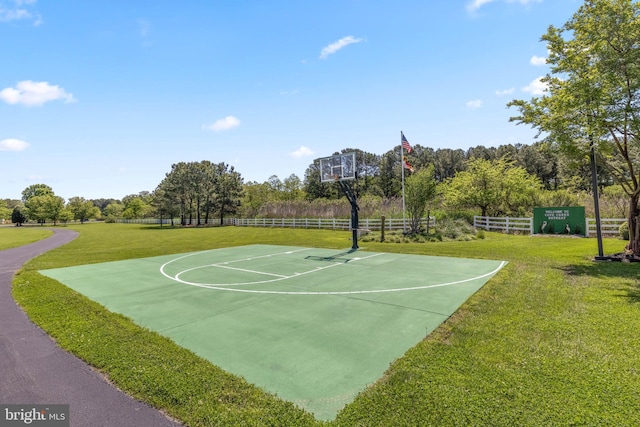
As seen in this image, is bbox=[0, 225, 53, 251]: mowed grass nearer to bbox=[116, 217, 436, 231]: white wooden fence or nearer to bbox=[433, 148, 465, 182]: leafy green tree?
bbox=[116, 217, 436, 231]: white wooden fence

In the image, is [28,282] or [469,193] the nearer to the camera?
[28,282]

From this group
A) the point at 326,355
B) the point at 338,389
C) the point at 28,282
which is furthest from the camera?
the point at 28,282

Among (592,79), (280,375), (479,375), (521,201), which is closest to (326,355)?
(280,375)

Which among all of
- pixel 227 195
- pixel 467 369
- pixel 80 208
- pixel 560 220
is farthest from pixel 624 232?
pixel 80 208

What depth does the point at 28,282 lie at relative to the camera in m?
8.71

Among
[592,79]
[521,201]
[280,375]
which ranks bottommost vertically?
[280,375]

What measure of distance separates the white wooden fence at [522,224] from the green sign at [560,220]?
30 cm

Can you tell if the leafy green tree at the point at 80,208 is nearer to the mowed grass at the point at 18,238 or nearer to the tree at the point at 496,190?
the mowed grass at the point at 18,238

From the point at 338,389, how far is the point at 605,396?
255cm

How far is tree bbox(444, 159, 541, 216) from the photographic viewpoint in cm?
2272

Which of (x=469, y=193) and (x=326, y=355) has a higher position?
(x=469, y=193)

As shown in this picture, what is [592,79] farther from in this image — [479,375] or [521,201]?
[521,201]

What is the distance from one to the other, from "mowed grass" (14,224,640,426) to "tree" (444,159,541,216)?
17.7m

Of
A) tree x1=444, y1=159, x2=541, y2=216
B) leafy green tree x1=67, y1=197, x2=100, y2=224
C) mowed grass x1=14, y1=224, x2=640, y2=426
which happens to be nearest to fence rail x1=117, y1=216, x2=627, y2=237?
tree x1=444, y1=159, x2=541, y2=216
